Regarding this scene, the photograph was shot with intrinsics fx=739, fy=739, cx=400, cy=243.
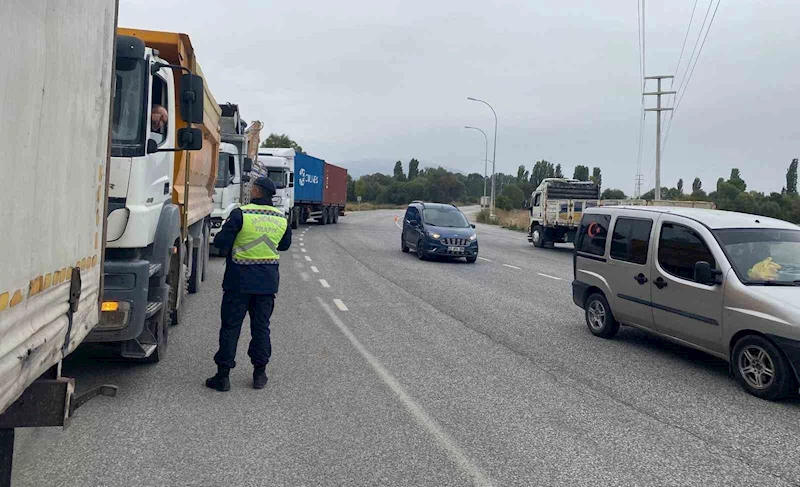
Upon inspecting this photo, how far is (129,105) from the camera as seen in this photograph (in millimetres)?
6172

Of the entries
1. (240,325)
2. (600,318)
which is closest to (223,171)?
(600,318)

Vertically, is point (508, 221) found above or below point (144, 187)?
above

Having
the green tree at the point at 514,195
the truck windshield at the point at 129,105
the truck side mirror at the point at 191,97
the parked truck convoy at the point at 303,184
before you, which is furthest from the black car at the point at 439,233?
the green tree at the point at 514,195

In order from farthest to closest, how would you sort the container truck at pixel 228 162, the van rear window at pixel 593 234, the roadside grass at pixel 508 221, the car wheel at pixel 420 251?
the roadside grass at pixel 508 221, the car wheel at pixel 420 251, the container truck at pixel 228 162, the van rear window at pixel 593 234

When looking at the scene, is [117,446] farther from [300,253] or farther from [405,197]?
[405,197]

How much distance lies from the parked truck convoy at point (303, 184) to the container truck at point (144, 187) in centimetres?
1979

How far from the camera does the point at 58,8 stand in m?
2.64

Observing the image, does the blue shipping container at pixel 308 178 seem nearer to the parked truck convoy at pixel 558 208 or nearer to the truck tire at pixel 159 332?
the parked truck convoy at pixel 558 208

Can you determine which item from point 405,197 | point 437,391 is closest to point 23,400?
point 437,391

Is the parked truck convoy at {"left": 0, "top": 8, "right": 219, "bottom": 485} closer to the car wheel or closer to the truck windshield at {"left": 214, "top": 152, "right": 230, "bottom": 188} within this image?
the truck windshield at {"left": 214, "top": 152, "right": 230, "bottom": 188}

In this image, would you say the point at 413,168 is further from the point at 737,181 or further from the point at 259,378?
the point at 259,378

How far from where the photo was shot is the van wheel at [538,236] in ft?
95.1

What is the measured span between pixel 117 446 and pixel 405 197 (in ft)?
404

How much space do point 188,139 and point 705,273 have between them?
4.97 metres
